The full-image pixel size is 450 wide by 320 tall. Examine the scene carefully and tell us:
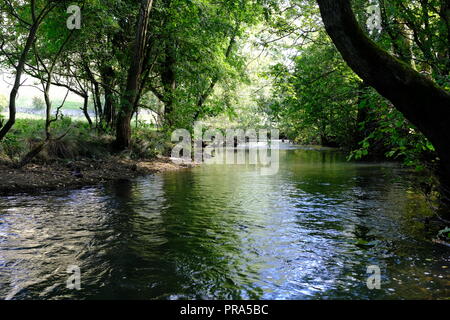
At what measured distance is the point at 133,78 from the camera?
1772 centimetres

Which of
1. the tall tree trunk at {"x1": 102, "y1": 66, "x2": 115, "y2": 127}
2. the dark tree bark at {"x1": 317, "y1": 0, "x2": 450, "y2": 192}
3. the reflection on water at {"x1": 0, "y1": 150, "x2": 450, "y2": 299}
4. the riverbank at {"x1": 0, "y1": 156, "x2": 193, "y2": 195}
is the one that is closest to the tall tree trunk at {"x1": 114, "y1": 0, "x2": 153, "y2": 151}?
the riverbank at {"x1": 0, "y1": 156, "x2": 193, "y2": 195}

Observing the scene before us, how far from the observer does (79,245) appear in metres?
6.42

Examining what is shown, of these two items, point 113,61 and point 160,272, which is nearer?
point 160,272

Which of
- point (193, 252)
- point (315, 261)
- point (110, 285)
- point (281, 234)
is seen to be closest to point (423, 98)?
point (315, 261)

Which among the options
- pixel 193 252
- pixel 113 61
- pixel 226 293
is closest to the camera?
pixel 226 293

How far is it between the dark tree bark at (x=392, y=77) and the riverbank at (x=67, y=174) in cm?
1028

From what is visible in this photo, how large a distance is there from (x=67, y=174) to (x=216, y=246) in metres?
9.06

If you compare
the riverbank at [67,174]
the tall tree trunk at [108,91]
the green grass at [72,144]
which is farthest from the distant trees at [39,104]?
the riverbank at [67,174]

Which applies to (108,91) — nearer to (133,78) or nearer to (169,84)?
(133,78)

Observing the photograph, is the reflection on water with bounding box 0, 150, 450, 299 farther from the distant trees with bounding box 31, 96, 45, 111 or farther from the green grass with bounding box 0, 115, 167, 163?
the distant trees with bounding box 31, 96, 45, 111

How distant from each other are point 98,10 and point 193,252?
12.0 m

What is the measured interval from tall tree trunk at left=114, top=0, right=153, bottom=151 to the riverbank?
1.50 meters

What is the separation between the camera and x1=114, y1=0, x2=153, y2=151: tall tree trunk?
17.0 metres

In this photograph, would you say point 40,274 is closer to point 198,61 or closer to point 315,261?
point 315,261
